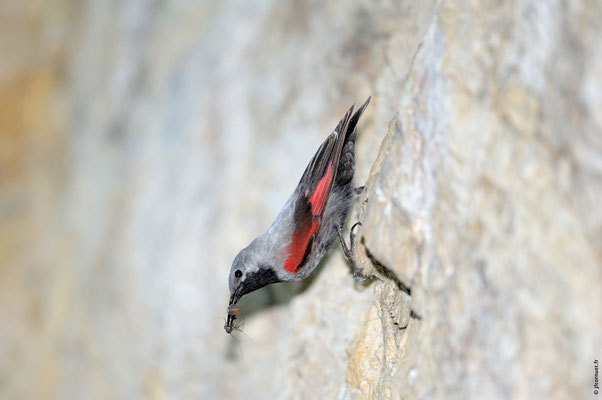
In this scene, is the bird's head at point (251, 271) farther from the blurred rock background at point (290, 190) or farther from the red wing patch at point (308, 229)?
the blurred rock background at point (290, 190)

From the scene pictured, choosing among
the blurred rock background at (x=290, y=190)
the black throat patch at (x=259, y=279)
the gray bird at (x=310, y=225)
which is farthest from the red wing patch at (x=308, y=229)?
the blurred rock background at (x=290, y=190)

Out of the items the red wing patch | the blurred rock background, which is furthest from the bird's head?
the blurred rock background

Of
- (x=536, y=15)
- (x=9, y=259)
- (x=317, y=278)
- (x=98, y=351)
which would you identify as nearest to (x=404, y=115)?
(x=536, y=15)

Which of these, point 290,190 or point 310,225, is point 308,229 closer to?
point 310,225

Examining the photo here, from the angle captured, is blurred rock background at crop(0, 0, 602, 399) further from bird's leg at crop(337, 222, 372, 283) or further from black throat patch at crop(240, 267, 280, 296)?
black throat patch at crop(240, 267, 280, 296)

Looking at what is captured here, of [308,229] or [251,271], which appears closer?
[308,229]

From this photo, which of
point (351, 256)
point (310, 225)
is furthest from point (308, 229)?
point (351, 256)

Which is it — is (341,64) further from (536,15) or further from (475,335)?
(475,335)
